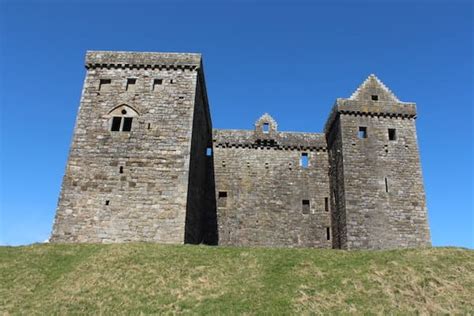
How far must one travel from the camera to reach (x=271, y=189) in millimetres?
28203

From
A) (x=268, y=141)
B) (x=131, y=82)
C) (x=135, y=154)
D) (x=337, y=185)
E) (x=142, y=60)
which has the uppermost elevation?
(x=142, y=60)

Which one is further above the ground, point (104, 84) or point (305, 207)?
point (104, 84)

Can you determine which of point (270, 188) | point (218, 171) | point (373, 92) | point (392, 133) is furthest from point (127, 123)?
point (392, 133)

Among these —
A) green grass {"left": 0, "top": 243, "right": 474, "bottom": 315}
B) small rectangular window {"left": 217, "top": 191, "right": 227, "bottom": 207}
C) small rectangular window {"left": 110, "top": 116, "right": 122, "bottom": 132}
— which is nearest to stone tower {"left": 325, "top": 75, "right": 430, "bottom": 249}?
green grass {"left": 0, "top": 243, "right": 474, "bottom": 315}

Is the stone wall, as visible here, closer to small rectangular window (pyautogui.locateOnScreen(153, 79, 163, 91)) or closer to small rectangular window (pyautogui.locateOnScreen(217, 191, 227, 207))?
small rectangular window (pyautogui.locateOnScreen(217, 191, 227, 207))

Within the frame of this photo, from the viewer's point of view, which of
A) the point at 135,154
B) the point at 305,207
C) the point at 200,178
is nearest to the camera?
the point at 135,154

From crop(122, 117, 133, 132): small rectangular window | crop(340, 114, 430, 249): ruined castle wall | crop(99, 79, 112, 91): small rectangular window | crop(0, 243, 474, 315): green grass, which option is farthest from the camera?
crop(340, 114, 430, 249): ruined castle wall

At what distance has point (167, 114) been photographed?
22.2m

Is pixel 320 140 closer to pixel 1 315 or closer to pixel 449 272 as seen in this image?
pixel 449 272

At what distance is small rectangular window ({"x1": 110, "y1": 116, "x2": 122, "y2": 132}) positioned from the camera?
22000 mm

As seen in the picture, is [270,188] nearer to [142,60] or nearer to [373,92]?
[373,92]

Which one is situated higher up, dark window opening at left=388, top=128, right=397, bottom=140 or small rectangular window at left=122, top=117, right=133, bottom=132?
dark window opening at left=388, top=128, right=397, bottom=140

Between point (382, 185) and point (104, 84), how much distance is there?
1833cm

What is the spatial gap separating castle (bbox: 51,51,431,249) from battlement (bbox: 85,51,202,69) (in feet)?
0.20
